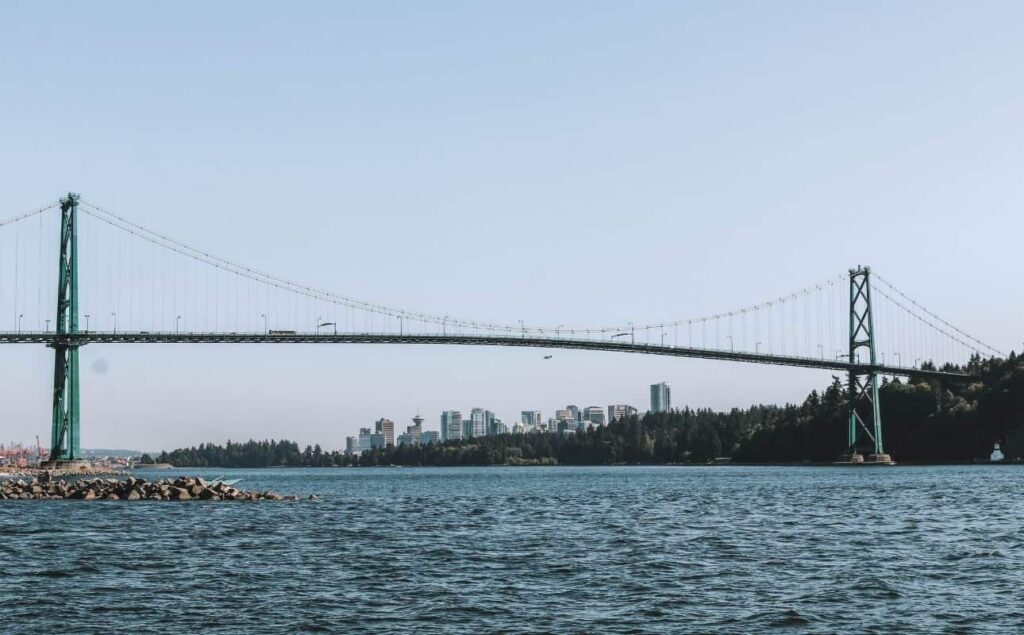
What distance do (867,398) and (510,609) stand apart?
340 ft

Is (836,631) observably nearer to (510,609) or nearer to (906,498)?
(510,609)

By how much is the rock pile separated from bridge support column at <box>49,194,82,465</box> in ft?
82.9

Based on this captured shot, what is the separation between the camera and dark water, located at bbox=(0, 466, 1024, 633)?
786 inches

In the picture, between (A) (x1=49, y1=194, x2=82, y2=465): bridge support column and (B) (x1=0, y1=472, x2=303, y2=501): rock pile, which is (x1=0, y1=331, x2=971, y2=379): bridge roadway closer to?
(A) (x1=49, y1=194, x2=82, y2=465): bridge support column

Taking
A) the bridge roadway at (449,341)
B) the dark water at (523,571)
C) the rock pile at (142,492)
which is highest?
the bridge roadway at (449,341)

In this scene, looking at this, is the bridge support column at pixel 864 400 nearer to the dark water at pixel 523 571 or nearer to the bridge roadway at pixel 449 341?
the bridge roadway at pixel 449 341

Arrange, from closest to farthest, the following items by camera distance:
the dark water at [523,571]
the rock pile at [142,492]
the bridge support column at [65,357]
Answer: the dark water at [523,571] < the rock pile at [142,492] < the bridge support column at [65,357]

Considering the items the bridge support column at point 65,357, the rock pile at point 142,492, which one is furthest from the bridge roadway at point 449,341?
the rock pile at point 142,492

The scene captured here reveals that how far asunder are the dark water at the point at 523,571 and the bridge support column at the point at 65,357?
44064mm

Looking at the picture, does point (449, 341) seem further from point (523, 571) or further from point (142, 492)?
point (523, 571)

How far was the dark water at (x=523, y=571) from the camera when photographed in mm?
19953

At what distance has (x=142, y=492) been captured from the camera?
58719 mm

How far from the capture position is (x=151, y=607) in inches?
843

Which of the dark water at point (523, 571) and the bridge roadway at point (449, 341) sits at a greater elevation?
the bridge roadway at point (449, 341)
